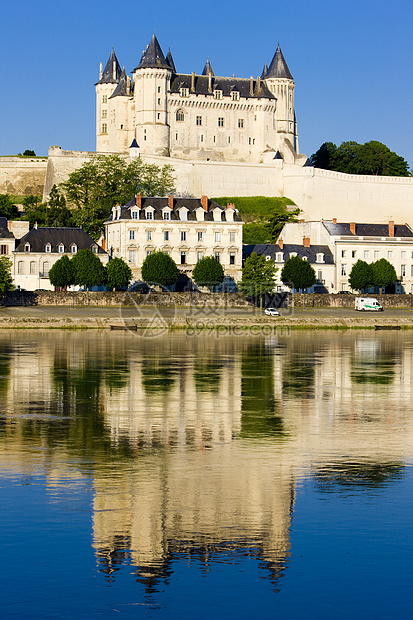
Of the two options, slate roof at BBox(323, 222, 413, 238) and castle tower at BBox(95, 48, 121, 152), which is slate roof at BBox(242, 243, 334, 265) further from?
castle tower at BBox(95, 48, 121, 152)

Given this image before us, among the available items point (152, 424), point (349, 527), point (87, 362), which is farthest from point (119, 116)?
point (349, 527)

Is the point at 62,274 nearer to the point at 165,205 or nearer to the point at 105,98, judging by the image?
the point at 165,205

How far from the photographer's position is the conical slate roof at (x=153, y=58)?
7731cm

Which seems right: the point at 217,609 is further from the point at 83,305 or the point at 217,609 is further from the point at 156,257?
the point at 156,257

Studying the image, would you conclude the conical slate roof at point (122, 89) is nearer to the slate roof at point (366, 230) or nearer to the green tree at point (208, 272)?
the slate roof at point (366, 230)

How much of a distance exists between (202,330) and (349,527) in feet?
102

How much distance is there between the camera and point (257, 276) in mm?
51500

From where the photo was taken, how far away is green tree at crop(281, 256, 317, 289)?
53.5m

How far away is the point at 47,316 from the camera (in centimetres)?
4116

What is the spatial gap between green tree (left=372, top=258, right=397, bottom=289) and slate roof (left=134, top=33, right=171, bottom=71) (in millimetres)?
30466

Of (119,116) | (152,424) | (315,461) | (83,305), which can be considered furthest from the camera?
(119,116)

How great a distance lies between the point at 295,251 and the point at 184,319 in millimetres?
16639

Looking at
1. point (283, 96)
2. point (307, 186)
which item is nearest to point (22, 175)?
point (283, 96)

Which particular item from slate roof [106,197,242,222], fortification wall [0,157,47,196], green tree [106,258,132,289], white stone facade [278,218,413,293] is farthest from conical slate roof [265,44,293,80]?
green tree [106,258,132,289]
